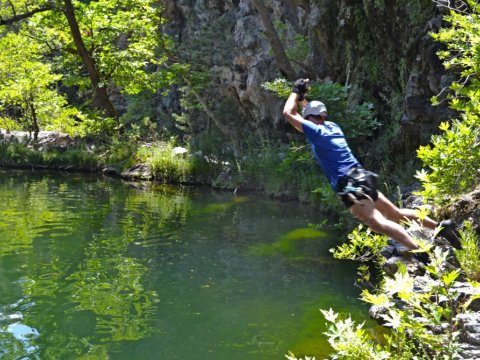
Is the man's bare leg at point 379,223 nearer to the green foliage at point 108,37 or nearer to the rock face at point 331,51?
the rock face at point 331,51

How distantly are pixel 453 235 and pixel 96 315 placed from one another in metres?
3.86

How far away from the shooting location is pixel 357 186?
5148 millimetres

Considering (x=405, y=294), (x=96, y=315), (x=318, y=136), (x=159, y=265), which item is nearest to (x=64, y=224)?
(x=159, y=265)

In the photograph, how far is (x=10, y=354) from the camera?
470 cm

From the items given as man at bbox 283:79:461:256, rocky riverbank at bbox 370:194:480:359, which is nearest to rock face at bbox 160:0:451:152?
rocky riverbank at bbox 370:194:480:359

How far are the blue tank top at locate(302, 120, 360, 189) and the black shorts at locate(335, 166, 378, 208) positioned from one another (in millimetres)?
87

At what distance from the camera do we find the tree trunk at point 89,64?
20328 millimetres

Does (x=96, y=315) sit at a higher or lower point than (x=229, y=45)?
lower

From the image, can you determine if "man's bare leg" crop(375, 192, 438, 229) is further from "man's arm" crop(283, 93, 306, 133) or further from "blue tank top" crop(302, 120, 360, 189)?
"man's arm" crop(283, 93, 306, 133)

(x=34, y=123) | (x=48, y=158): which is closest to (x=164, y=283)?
(x=48, y=158)

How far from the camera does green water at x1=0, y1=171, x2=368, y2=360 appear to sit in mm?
5090

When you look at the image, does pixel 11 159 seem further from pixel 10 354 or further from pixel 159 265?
pixel 10 354

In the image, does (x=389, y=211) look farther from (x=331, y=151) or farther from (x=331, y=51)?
(x=331, y=51)

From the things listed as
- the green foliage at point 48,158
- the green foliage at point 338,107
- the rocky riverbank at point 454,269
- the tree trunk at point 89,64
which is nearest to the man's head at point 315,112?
the rocky riverbank at point 454,269
